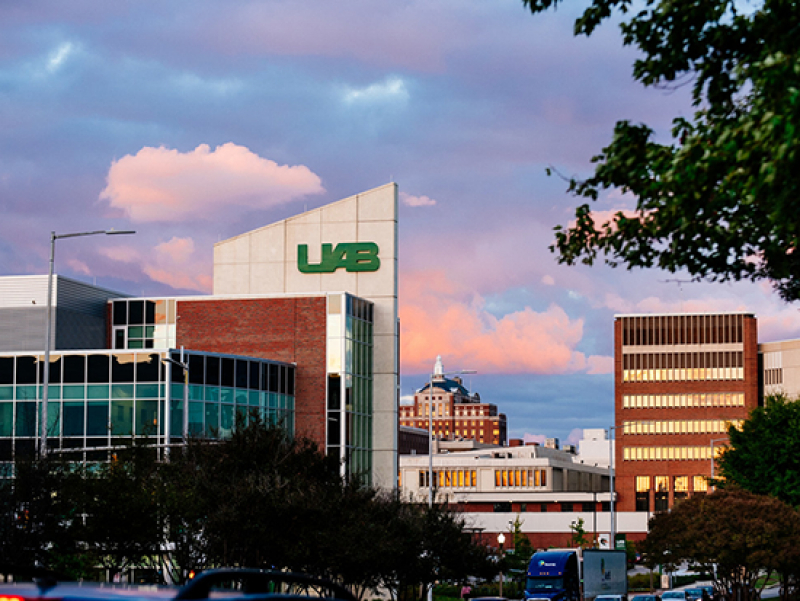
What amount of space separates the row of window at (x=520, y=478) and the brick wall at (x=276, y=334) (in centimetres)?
10281

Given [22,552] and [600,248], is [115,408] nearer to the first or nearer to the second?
[22,552]

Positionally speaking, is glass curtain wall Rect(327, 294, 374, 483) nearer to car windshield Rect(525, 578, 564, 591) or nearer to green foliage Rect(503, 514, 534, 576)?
car windshield Rect(525, 578, 564, 591)

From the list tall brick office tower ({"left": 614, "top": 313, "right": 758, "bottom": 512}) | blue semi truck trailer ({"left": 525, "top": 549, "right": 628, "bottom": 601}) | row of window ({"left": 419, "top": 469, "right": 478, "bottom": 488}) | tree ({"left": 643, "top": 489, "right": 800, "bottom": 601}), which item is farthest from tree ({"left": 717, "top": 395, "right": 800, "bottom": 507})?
row of window ({"left": 419, "top": 469, "right": 478, "bottom": 488})

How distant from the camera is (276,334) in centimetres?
7131

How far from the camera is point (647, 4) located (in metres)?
12.3

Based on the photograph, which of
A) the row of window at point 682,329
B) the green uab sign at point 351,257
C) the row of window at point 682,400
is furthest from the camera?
the row of window at point 682,329

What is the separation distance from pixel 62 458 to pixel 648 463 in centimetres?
14041

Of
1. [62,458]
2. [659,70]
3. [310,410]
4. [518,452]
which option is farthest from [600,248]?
[518,452]

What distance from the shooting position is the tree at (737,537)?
51500mm

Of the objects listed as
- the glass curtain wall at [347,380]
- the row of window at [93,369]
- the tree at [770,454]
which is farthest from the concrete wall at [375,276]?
the tree at [770,454]

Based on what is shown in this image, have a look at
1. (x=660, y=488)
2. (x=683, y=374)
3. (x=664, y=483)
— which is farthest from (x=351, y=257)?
(x=683, y=374)

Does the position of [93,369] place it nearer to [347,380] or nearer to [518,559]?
[347,380]

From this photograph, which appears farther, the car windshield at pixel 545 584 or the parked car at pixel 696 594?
the parked car at pixel 696 594

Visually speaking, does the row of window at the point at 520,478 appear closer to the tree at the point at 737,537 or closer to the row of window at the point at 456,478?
the row of window at the point at 456,478
